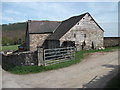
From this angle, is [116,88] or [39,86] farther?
[39,86]

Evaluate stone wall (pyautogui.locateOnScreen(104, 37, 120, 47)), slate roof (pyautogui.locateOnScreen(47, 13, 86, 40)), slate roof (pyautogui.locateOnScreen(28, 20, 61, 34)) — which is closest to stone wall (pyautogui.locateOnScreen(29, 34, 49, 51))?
slate roof (pyautogui.locateOnScreen(28, 20, 61, 34))

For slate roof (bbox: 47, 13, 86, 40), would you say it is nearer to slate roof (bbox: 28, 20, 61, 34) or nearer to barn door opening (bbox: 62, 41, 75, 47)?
barn door opening (bbox: 62, 41, 75, 47)

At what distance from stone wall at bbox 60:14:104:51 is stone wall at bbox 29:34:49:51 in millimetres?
6842

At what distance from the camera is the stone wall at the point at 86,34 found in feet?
84.3

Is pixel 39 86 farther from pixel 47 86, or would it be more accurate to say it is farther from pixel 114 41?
pixel 114 41

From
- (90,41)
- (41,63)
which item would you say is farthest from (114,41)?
(41,63)

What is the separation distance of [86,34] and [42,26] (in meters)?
9.92

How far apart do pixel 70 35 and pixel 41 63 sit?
10869mm

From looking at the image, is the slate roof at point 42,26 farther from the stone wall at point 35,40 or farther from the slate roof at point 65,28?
the slate roof at point 65,28

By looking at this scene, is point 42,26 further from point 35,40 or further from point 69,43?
point 69,43

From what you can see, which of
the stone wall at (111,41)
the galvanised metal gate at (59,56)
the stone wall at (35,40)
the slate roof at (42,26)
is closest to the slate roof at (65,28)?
the stone wall at (35,40)

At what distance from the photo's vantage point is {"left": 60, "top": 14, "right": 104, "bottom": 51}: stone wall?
25703 mm

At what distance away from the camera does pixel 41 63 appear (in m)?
15.8

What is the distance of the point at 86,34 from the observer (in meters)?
26.8
